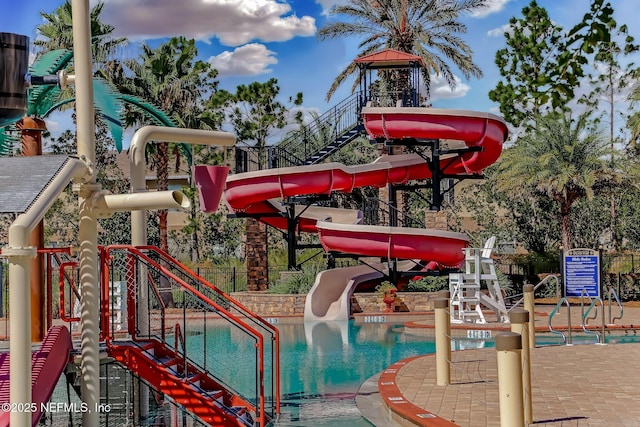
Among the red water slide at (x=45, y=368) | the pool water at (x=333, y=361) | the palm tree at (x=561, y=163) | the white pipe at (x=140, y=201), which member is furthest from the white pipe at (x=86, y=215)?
the palm tree at (x=561, y=163)

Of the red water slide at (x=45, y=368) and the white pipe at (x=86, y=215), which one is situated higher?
the white pipe at (x=86, y=215)

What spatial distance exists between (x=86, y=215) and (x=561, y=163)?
24678 mm

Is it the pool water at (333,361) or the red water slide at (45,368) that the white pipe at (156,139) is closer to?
the red water slide at (45,368)

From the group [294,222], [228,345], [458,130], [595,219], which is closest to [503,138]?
[458,130]

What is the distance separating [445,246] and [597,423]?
43.0ft

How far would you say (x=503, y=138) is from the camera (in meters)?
25.4

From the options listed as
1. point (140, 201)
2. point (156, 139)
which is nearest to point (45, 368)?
point (140, 201)

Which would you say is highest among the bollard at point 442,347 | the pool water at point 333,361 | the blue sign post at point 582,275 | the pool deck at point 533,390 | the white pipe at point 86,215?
the white pipe at point 86,215

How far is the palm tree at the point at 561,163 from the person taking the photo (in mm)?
29812

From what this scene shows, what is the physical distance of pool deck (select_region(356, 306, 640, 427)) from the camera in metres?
10.1

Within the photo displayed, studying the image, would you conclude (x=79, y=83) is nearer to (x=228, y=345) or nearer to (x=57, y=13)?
(x=228, y=345)

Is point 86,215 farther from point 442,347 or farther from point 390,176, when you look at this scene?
point 390,176

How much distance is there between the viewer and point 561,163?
30312 millimetres

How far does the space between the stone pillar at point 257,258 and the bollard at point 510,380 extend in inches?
820
